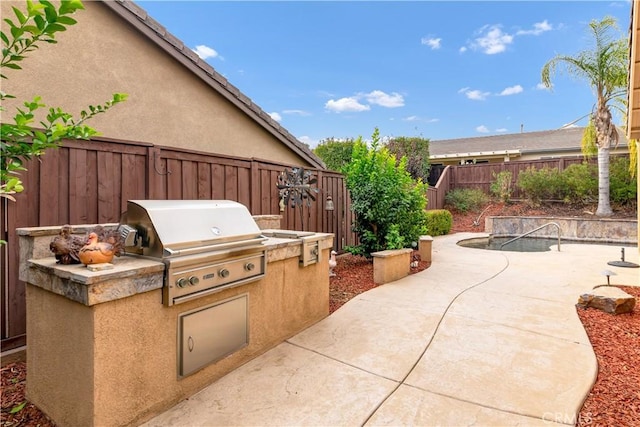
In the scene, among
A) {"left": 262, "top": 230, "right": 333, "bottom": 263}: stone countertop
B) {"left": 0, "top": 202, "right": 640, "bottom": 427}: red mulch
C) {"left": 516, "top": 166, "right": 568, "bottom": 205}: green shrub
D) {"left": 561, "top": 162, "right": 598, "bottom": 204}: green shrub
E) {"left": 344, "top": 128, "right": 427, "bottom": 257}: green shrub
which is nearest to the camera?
{"left": 0, "top": 202, "right": 640, "bottom": 427}: red mulch

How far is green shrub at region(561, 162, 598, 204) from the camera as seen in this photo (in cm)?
1344

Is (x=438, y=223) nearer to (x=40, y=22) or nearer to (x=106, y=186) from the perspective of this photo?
(x=106, y=186)

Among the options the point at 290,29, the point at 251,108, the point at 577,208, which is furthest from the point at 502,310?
the point at 577,208

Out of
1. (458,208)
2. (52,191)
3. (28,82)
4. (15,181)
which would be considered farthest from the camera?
(458,208)

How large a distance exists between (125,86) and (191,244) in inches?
157

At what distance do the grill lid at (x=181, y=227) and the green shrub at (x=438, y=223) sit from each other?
1010cm

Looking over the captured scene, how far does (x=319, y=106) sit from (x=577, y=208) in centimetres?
1333

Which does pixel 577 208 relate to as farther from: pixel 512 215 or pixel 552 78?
pixel 552 78

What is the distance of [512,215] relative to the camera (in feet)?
47.2

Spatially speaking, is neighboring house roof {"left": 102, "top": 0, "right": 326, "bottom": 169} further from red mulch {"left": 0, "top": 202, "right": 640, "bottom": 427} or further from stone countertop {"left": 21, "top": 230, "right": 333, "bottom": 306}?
stone countertop {"left": 21, "top": 230, "right": 333, "bottom": 306}

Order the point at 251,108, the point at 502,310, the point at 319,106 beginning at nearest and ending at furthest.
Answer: the point at 502,310 < the point at 251,108 < the point at 319,106

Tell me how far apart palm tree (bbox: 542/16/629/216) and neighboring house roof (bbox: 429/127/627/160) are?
5719 millimetres

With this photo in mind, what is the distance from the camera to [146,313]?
2.17 metres

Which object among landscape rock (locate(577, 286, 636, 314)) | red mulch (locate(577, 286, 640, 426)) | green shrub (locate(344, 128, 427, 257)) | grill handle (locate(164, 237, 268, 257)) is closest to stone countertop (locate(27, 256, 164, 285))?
grill handle (locate(164, 237, 268, 257))
